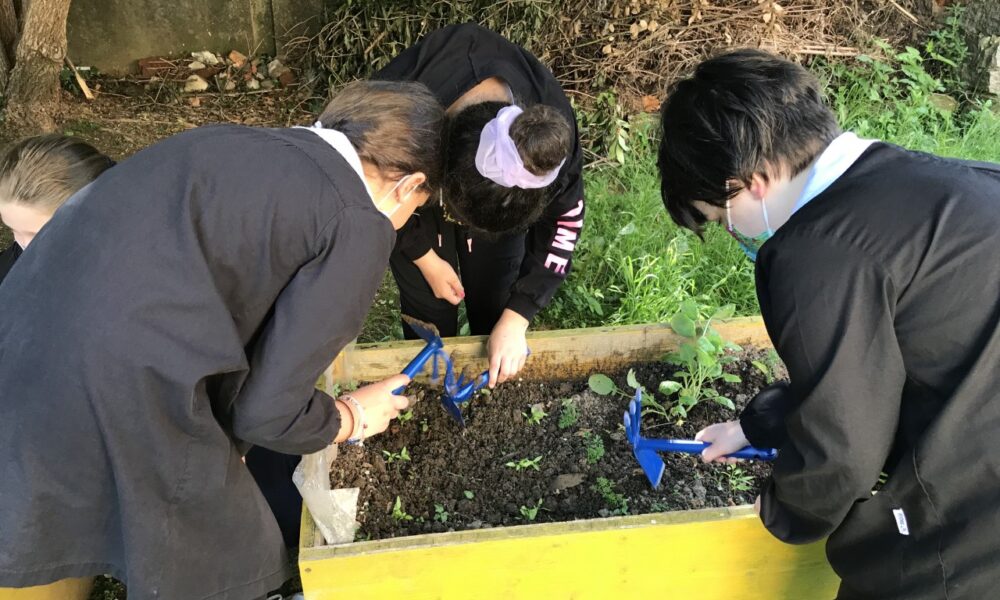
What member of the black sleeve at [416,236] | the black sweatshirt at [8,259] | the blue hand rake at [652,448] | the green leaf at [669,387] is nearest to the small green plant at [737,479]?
the blue hand rake at [652,448]

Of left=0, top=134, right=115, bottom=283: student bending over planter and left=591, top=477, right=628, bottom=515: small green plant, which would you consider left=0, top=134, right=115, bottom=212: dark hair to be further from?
left=591, top=477, right=628, bottom=515: small green plant

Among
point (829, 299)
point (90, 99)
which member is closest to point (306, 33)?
point (90, 99)

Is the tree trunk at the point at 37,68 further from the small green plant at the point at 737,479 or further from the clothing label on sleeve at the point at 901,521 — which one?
the clothing label on sleeve at the point at 901,521

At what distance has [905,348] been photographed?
1170 millimetres

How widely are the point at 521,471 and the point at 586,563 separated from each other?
352 mm

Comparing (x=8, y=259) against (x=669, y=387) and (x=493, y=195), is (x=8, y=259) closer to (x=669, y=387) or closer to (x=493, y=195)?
(x=493, y=195)

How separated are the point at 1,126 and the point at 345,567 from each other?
3.51m

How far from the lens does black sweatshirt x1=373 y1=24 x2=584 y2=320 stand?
Result: 180cm

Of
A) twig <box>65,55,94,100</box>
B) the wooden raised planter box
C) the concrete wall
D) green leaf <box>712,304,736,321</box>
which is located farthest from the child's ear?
twig <box>65,55,94,100</box>

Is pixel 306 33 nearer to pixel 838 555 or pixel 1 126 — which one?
pixel 1 126

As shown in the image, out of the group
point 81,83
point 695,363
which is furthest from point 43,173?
point 81,83

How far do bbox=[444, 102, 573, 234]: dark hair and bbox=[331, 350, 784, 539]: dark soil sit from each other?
2.26 ft

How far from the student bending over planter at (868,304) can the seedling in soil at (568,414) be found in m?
0.76

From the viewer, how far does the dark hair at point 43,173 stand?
1.67 metres
